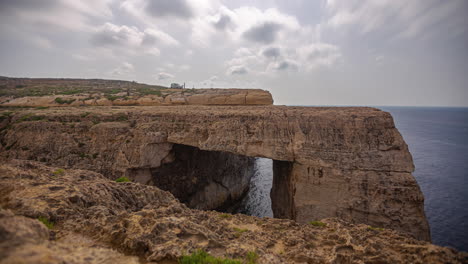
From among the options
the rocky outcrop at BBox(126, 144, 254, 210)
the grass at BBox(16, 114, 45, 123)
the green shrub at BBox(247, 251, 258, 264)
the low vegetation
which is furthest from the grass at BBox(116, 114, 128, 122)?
the green shrub at BBox(247, 251, 258, 264)

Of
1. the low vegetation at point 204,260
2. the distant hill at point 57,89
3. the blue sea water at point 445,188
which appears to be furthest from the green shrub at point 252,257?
the distant hill at point 57,89

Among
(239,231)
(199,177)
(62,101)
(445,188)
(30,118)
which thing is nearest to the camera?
(239,231)

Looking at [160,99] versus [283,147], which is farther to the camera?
[160,99]

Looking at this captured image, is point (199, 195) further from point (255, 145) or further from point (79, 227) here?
point (79, 227)

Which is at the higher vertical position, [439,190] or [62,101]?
[62,101]

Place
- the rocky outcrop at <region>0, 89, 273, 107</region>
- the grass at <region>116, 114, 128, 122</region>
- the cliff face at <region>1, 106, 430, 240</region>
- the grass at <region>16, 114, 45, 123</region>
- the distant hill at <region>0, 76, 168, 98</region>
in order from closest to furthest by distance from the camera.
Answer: the cliff face at <region>1, 106, 430, 240</region>, the grass at <region>16, 114, 45, 123</region>, the grass at <region>116, 114, 128, 122</region>, the rocky outcrop at <region>0, 89, 273, 107</region>, the distant hill at <region>0, 76, 168, 98</region>

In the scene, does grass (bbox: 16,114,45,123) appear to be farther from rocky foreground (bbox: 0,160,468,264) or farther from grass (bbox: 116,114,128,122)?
rocky foreground (bbox: 0,160,468,264)

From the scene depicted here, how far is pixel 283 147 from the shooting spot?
1577cm

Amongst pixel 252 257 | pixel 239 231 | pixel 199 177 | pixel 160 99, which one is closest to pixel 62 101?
pixel 160 99

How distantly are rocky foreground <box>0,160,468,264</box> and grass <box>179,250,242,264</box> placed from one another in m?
0.21

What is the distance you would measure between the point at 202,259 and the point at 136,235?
1854 millimetres

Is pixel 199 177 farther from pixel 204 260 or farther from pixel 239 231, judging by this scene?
pixel 204 260

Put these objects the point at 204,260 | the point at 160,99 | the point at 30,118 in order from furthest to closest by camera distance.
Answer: the point at 160,99
the point at 30,118
the point at 204,260

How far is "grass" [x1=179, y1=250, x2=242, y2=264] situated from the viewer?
485cm
